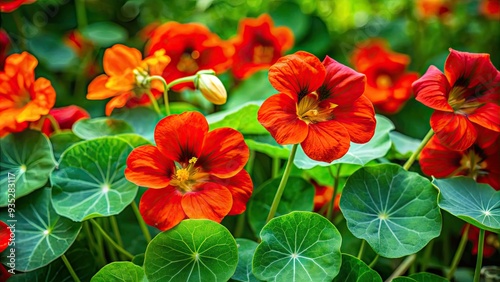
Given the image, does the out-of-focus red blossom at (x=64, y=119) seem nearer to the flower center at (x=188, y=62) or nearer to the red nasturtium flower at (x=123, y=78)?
the red nasturtium flower at (x=123, y=78)

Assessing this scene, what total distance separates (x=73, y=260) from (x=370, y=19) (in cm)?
127

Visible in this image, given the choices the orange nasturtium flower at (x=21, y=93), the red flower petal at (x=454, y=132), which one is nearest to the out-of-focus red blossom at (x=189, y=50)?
the orange nasturtium flower at (x=21, y=93)

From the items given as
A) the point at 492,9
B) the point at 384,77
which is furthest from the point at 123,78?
the point at 492,9

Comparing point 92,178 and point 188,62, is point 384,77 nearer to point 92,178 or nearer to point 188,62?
point 188,62

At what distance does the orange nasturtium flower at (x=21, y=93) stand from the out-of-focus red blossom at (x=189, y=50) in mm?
248

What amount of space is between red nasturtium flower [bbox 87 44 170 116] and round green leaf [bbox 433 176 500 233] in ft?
1.49

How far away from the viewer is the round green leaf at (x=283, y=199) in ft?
2.70

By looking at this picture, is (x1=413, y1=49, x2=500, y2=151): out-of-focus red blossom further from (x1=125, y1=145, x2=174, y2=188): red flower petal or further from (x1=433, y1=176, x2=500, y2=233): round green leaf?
(x1=125, y1=145, x2=174, y2=188): red flower petal

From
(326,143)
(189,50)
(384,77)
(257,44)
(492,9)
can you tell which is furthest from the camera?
(492,9)

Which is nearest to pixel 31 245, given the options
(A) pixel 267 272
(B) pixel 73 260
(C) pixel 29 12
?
(B) pixel 73 260

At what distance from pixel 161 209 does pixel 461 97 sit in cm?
44

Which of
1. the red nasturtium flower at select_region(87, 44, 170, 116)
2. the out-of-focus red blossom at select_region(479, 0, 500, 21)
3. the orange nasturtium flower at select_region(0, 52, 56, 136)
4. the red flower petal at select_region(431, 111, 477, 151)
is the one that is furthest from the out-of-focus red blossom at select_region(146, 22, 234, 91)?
the out-of-focus red blossom at select_region(479, 0, 500, 21)

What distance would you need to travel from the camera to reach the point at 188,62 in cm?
107

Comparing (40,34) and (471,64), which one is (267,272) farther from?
(40,34)
